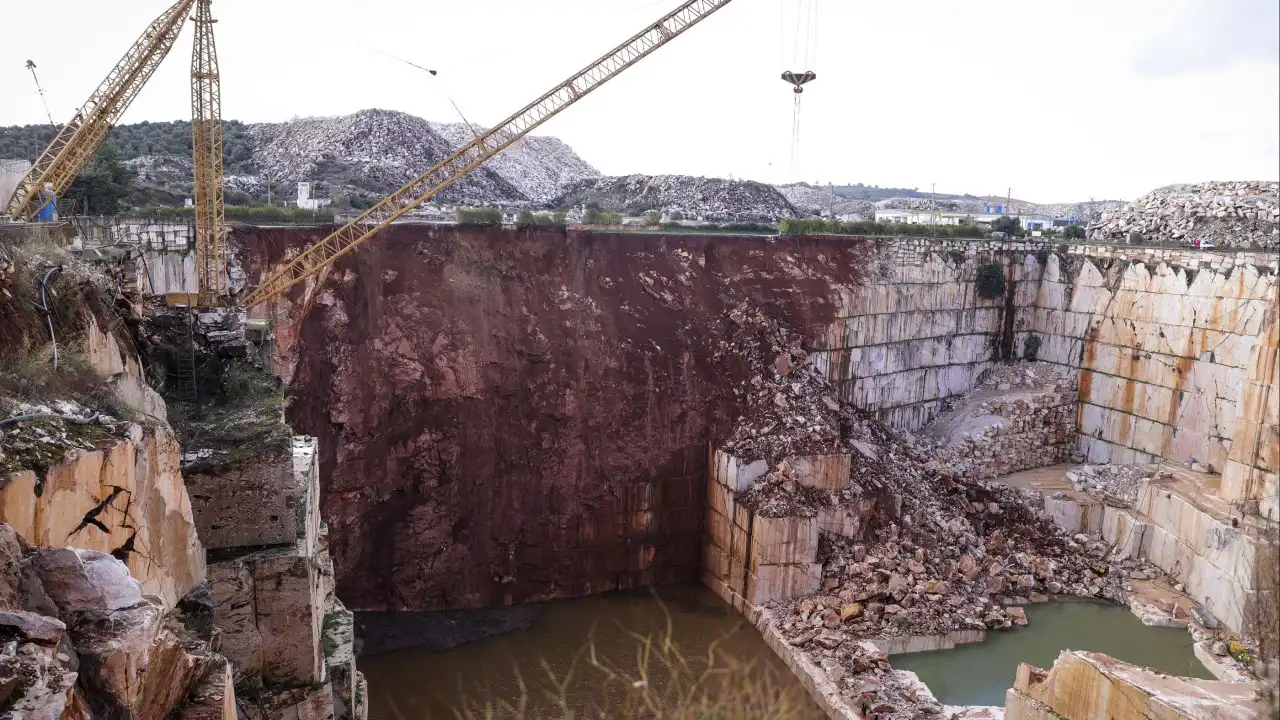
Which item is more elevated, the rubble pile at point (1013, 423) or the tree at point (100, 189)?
the tree at point (100, 189)

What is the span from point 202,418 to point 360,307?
1045 centimetres

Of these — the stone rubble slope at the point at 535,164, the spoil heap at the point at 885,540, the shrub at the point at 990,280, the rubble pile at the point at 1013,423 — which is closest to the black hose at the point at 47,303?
the spoil heap at the point at 885,540

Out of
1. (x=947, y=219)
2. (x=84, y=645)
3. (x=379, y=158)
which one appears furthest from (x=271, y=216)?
(x=947, y=219)

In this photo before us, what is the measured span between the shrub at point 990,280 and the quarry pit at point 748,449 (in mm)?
2609

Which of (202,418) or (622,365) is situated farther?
(622,365)

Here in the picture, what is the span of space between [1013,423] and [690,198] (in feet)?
58.9

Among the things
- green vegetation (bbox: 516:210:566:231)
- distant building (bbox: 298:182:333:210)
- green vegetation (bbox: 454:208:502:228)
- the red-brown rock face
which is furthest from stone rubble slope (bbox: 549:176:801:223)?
the red-brown rock face

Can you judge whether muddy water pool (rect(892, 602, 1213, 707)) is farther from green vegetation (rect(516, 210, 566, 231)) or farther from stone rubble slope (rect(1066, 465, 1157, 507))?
green vegetation (rect(516, 210, 566, 231))

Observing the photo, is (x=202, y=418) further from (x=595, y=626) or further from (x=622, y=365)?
(x=622, y=365)

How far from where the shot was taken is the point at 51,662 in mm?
3527

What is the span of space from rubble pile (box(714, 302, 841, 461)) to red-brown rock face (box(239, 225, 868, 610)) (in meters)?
0.47

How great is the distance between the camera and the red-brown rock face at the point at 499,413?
19219 mm

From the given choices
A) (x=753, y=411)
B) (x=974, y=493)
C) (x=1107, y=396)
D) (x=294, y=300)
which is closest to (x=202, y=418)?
(x=294, y=300)

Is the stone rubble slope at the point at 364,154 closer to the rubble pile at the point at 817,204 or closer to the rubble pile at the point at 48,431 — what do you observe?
the rubble pile at the point at 817,204
